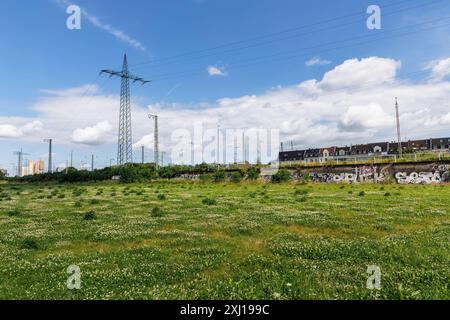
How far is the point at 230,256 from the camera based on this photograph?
11477 millimetres

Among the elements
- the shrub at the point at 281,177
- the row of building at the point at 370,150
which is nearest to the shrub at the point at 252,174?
the shrub at the point at 281,177

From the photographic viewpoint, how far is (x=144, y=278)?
9234mm

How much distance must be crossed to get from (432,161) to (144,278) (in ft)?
183

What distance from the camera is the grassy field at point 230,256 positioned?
8.16m

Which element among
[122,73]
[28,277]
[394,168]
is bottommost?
[28,277]

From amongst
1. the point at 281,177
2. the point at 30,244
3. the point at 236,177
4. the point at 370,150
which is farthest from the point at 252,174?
the point at 370,150

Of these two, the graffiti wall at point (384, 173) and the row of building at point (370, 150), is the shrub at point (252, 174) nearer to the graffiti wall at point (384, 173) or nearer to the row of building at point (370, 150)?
the graffiti wall at point (384, 173)

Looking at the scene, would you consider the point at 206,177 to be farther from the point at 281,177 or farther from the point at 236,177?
the point at 281,177

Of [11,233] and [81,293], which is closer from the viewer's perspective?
[81,293]

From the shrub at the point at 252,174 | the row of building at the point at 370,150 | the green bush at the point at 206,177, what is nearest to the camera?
the shrub at the point at 252,174

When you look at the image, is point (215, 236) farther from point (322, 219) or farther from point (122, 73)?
point (122, 73)

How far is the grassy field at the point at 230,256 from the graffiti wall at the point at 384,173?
124 feet
